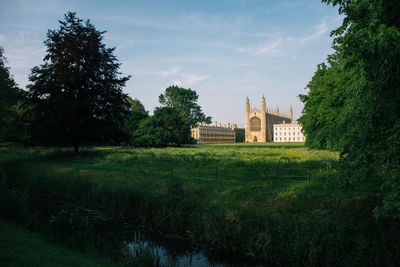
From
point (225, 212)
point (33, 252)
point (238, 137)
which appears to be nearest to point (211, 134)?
point (238, 137)

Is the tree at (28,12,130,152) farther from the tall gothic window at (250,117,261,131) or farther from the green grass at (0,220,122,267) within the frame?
the tall gothic window at (250,117,261,131)

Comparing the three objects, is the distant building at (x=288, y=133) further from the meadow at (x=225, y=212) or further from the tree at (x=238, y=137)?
the meadow at (x=225, y=212)

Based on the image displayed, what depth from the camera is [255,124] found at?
141m

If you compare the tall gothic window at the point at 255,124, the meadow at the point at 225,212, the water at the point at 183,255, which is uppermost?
the tall gothic window at the point at 255,124

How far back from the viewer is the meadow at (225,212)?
26.3 ft

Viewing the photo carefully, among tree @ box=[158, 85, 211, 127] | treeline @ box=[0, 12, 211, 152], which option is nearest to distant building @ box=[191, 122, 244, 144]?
tree @ box=[158, 85, 211, 127]

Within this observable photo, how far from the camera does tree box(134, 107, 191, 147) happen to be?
4966 cm

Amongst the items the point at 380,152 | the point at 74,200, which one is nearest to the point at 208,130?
the point at 74,200

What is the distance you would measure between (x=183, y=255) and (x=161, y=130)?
42232 millimetres

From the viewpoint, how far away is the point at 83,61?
24406 millimetres

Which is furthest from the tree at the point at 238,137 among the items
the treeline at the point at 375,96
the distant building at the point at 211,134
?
the treeline at the point at 375,96

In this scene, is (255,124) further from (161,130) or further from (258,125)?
(161,130)

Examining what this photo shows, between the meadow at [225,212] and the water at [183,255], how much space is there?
1.07 ft

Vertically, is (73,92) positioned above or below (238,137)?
above
